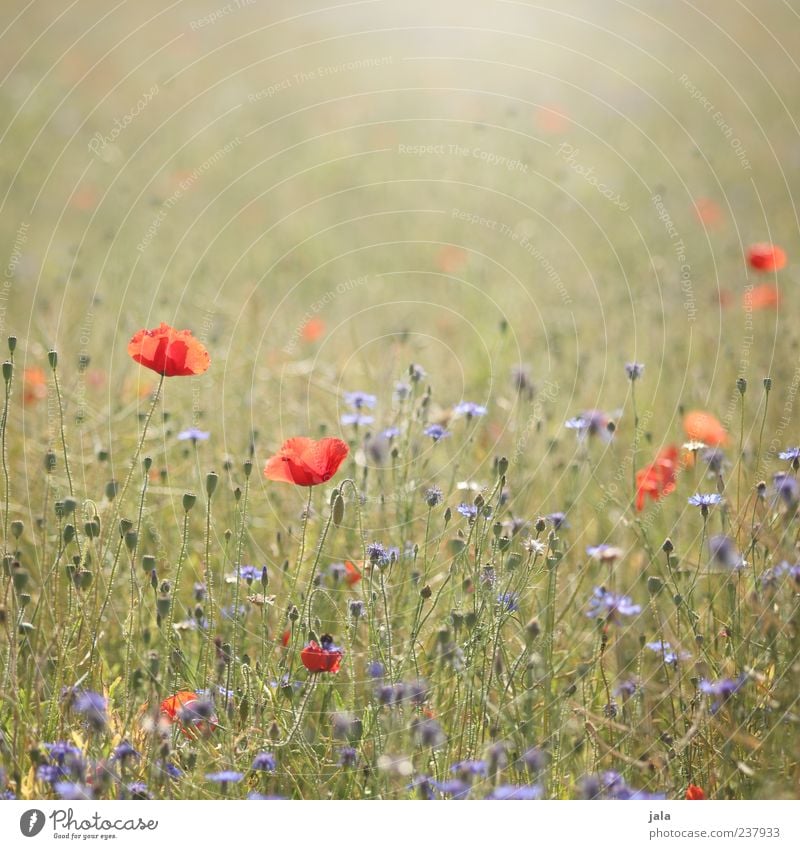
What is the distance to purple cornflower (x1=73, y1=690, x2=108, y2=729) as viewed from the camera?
6.14 feet

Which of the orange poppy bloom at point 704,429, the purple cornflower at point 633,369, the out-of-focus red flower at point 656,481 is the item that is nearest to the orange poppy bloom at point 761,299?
the orange poppy bloom at point 704,429

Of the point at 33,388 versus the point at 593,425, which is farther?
the point at 33,388

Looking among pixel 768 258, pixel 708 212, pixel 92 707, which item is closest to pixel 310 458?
pixel 92 707

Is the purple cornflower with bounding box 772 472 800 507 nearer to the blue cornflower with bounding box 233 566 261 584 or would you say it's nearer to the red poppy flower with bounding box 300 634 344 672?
the red poppy flower with bounding box 300 634 344 672

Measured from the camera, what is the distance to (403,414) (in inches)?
108

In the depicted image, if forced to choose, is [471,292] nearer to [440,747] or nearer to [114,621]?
[114,621]

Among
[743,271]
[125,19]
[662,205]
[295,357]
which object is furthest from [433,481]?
[125,19]

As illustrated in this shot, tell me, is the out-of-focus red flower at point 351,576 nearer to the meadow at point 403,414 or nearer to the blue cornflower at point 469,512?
the meadow at point 403,414

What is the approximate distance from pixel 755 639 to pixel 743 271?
9.22 feet

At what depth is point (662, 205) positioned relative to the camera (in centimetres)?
531

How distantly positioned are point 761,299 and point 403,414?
71.0 inches

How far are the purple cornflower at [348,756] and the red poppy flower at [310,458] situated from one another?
513mm
